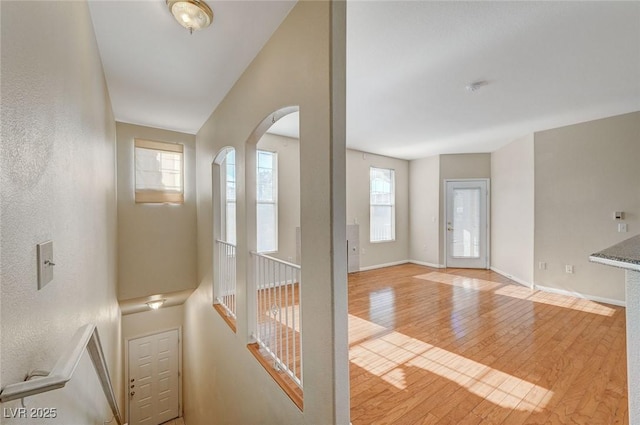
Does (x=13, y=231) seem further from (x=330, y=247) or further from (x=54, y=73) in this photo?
(x=330, y=247)

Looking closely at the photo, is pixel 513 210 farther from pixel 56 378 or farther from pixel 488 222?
pixel 56 378

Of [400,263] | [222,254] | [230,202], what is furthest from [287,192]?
[400,263]

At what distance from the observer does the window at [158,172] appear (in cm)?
379

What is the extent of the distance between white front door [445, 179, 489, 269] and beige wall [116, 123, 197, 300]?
549 centimetres

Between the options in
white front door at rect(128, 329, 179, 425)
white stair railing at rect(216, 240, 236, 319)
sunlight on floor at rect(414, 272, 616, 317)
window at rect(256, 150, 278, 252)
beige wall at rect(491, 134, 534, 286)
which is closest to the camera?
white stair railing at rect(216, 240, 236, 319)

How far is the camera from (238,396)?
2.66m

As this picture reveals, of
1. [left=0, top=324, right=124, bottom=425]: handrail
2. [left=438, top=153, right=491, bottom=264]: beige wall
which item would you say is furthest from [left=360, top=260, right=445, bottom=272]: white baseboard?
[left=0, top=324, right=124, bottom=425]: handrail

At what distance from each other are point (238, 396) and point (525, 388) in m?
2.54

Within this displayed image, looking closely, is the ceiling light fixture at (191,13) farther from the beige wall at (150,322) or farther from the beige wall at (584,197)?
the beige wall at (584,197)

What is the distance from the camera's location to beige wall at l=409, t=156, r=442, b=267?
6.31 metres

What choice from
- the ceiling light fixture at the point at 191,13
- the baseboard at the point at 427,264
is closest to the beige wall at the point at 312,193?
the ceiling light fixture at the point at 191,13

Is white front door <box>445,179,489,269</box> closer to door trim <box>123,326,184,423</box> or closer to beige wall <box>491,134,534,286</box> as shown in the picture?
beige wall <box>491,134,534,286</box>

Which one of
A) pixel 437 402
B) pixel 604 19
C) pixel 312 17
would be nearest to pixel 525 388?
pixel 437 402

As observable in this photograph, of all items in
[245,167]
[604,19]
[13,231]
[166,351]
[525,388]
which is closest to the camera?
[13,231]
